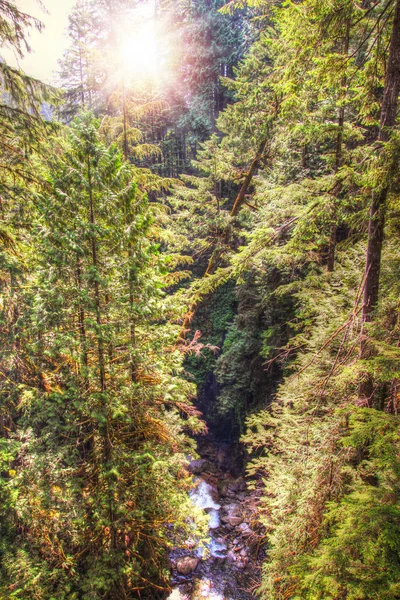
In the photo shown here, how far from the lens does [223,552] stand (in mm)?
10789

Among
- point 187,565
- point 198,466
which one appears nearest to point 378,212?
point 187,565

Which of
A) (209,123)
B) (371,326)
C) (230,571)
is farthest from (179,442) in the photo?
(209,123)

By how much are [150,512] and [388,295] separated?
220 inches

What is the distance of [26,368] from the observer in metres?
6.17

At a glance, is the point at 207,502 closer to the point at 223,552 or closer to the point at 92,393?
the point at 223,552

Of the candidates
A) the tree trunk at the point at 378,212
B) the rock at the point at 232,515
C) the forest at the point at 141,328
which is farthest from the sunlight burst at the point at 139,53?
the rock at the point at 232,515

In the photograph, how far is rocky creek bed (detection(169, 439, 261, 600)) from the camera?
366 inches

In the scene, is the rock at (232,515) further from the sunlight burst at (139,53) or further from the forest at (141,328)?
the sunlight burst at (139,53)

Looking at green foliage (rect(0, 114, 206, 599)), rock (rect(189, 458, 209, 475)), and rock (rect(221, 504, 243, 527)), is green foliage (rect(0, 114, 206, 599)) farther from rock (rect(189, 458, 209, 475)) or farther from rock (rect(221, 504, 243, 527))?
rock (rect(189, 458, 209, 475))

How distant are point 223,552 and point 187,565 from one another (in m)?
1.44

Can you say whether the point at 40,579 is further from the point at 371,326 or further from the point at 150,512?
the point at 371,326

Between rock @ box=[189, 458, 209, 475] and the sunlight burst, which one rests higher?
the sunlight burst

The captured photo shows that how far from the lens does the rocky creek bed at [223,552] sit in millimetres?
9297

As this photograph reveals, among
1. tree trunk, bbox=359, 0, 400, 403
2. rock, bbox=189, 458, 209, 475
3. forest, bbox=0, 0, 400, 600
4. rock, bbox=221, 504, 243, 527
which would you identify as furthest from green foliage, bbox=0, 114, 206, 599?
rock, bbox=189, 458, 209, 475
